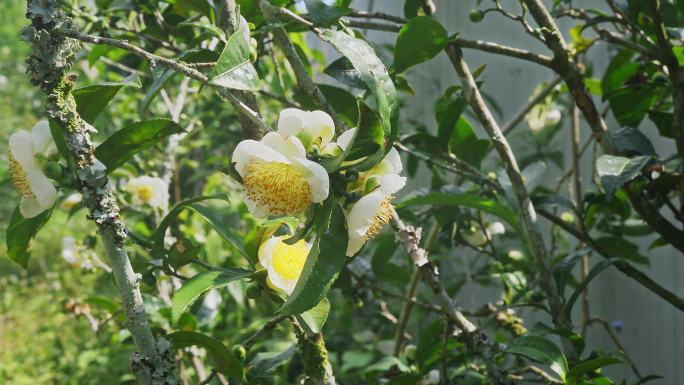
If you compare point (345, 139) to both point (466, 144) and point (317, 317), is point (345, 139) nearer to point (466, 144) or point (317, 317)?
point (317, 317)

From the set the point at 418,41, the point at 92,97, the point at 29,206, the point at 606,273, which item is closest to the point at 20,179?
the point at 29,206

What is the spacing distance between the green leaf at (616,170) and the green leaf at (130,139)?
1.83 ft

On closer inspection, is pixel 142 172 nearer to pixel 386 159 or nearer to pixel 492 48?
pixel 492 48

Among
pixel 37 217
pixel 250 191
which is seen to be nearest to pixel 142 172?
pixel 37 217

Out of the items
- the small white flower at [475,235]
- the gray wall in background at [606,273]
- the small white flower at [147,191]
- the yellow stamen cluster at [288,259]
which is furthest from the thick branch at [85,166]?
the gray wall in background at [606,273]

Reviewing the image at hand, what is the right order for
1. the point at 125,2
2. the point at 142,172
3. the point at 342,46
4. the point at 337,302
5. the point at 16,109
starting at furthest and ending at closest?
1. the point at 16,109
2. the point at 337,302
3. the point at 142,172
4. the point at 125,2
5. the point at 342,46

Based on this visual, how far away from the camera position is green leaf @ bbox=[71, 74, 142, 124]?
80 cm

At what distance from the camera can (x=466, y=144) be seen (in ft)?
4.27

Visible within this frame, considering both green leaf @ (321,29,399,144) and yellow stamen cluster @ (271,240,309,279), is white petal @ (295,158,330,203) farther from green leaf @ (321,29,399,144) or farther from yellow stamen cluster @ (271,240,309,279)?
yellow stamen cluster @ (271,240,309,279)

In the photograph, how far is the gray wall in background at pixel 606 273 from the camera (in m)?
2.21

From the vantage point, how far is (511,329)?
3.88 feet

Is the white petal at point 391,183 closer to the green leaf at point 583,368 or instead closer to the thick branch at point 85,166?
the thick branch at point 85,166

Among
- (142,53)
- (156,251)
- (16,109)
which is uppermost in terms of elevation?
(142,53)

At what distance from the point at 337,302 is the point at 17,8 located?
5.76 meters
